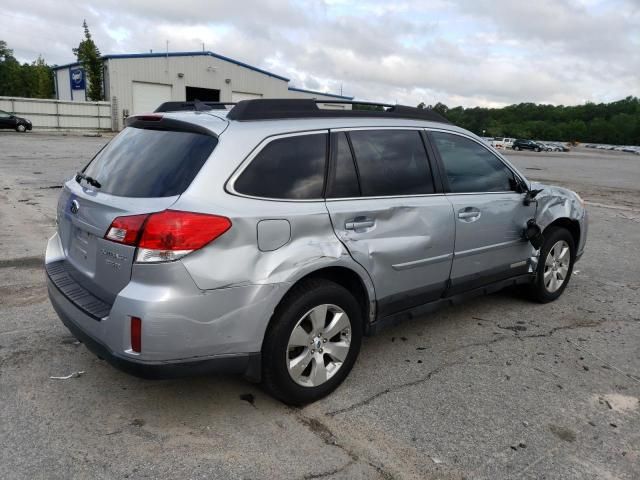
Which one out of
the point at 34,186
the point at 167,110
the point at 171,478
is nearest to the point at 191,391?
the point at 171,478

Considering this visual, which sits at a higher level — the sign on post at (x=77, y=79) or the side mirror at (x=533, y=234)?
the sign on post at (x=77, y=79)

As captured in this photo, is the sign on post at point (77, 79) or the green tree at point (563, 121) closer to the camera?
the sign on post at point (77, 79)

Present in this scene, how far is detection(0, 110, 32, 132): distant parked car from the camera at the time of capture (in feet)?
103

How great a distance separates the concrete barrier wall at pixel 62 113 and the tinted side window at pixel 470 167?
37.2 m

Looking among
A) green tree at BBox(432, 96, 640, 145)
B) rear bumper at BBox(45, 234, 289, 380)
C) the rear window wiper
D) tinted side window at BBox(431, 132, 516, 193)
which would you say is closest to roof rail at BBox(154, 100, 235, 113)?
the rear window wiper

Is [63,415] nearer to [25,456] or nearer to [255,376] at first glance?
[25,456]

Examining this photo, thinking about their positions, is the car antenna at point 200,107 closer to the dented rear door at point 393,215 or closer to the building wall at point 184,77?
the dented rear door at point 393,215

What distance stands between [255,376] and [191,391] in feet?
1.96

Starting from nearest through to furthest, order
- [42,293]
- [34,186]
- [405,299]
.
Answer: [405,299] < [42,293] < [34,186]

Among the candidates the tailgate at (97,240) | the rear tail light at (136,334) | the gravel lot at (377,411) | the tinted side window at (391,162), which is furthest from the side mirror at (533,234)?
the rear tail light at (136,334)

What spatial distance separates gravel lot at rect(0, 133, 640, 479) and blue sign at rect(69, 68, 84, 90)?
39.9 meters

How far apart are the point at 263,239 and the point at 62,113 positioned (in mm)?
39245

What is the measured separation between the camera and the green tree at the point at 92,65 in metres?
36.5

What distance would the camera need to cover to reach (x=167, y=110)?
152 inches
